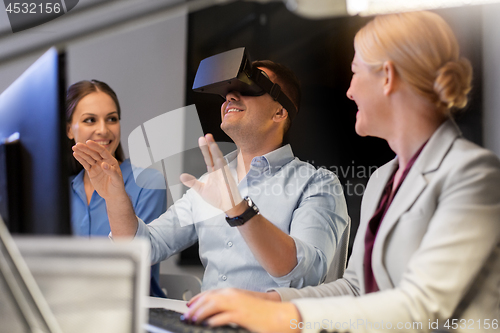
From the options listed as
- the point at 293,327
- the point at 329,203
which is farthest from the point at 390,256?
the point at 329,203

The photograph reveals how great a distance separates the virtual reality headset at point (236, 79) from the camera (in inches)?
42.1

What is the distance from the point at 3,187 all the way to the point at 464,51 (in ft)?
3.64

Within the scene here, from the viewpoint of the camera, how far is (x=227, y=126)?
1177 millimetres

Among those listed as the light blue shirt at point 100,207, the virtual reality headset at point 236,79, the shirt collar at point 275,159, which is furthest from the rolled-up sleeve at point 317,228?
the light blue shirt at point 100,207

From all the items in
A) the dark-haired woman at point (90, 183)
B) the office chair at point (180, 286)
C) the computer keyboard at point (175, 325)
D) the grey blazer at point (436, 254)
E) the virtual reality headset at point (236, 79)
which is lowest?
the office chair at point (180, 286)

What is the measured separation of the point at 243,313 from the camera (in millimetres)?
A: 678

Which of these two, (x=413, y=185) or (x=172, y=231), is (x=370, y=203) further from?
(x=172, y=231)

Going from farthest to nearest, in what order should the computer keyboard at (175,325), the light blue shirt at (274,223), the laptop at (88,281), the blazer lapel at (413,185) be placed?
the light blue shirt at (274,223), the blazer lapel at (413,185), the computer keyboard at (175,325), the laptop at (88,281)

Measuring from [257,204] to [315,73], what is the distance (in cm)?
40

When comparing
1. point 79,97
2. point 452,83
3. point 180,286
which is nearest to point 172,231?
point 180,286

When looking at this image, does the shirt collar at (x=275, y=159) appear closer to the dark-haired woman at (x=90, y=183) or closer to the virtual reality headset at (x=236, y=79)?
the virtual reality headset at (x=236, y=79)

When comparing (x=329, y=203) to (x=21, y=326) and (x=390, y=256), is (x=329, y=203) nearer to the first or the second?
(x=390, y=256)

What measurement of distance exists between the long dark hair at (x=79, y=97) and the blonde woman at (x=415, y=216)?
67 centimetres

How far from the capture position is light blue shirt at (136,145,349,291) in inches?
41.6
